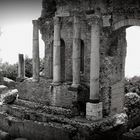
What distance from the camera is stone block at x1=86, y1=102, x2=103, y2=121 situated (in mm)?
11625

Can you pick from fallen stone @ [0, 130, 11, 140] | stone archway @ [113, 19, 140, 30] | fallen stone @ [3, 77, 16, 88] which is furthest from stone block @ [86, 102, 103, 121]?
fallen stone @ [3, 77, 16, 88]

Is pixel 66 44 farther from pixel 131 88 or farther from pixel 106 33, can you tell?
pixel 131 88

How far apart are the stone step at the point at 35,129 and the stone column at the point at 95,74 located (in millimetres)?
1124

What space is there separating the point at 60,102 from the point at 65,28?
12.5 feet

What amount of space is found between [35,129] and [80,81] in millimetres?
3149

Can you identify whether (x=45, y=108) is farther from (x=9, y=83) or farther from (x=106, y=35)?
(x=9, y=83)

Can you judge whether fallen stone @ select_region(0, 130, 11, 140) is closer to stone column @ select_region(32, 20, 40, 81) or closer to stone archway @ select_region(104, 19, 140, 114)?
stone column @ select_region(32, 20, 40, 81)

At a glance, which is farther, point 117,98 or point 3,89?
point 3,89

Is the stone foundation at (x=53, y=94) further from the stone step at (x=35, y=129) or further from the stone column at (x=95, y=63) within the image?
the stone step at (x=35, y=129)

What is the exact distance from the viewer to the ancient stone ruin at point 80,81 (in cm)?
1162

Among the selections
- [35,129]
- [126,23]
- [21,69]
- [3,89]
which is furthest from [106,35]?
[3,89]

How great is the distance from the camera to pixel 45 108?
13.2m

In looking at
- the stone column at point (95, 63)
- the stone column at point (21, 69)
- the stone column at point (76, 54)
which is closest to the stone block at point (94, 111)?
the stone column at point (95, 63)

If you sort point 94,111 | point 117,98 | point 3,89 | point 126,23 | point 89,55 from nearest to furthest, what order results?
point 94,111
point 126,23
point 117,98
point 89,55
point 3,89
